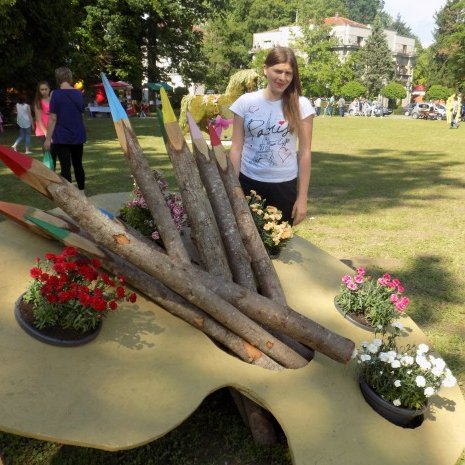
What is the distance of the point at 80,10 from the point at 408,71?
8369 cm

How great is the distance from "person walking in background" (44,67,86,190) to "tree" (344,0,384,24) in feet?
494

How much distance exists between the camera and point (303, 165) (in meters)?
3.85

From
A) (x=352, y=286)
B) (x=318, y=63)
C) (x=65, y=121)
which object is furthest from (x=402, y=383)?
(x=318, y=63)

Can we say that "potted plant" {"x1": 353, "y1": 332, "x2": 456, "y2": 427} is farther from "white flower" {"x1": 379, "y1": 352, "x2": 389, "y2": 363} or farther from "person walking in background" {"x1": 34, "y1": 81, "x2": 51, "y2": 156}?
"person walking in background" {"x1": 34, "y1": 81, "x2": 51, "y2": 156}

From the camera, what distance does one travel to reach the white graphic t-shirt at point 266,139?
366 centimetres

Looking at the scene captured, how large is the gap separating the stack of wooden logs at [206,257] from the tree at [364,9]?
153 metres

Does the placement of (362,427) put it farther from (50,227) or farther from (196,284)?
(50,227)

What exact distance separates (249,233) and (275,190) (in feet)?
2.23

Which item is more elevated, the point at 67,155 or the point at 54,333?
the point at 67,155

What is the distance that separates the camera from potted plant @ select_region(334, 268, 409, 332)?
11.1ft

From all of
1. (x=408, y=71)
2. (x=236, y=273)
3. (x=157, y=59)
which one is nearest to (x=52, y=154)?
(x=236, y=273)

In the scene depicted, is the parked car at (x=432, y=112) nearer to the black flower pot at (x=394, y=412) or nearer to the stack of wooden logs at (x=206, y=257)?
the stack of wooden logs at (x=206, y=257)

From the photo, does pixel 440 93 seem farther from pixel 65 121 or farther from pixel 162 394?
pixel 162 394

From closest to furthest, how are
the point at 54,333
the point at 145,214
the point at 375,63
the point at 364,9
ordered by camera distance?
1. the point at 54,333
2. the point at 145,214
3. the point at 375,63
4. the point at 364,9
